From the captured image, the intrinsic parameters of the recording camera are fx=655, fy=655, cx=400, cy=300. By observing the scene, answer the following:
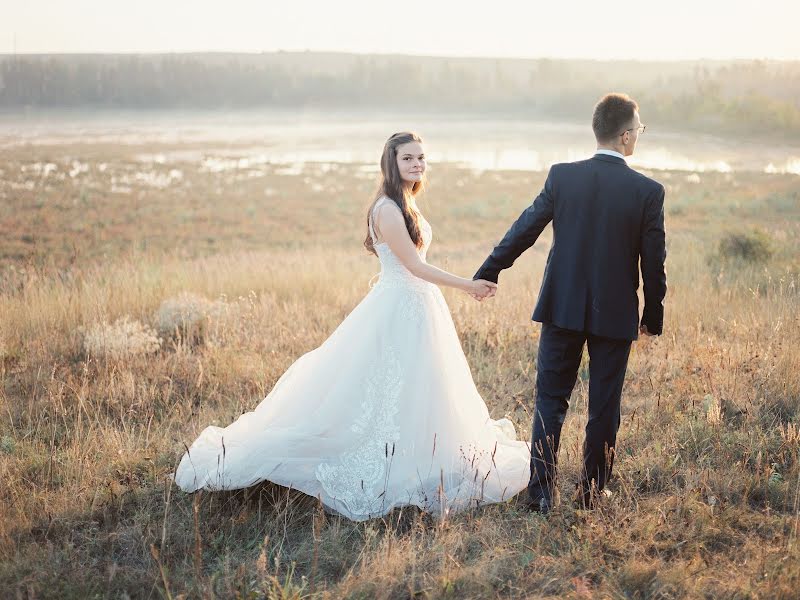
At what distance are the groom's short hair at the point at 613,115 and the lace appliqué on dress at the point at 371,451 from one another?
1839 millimetres

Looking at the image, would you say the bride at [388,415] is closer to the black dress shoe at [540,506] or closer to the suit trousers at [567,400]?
the black dress shoe at [540,506]

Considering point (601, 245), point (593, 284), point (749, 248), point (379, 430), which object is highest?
point (601, 245)

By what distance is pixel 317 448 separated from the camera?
411 cm

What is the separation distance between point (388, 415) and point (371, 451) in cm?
25

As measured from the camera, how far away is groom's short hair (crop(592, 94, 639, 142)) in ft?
11.8

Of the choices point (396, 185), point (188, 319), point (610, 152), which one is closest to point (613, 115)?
point (610, 152)

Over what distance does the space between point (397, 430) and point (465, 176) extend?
3788 cm

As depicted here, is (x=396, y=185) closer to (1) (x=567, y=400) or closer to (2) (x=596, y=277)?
(2) (x=596, y=277)

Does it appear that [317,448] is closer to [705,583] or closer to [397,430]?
[397,430]

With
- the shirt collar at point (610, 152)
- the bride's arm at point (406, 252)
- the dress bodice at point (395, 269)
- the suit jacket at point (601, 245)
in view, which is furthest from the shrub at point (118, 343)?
the shirt collar at point (610, 152)

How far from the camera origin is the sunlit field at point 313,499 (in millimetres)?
3316

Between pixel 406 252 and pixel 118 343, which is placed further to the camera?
pixel 118 343

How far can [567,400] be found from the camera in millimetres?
3994

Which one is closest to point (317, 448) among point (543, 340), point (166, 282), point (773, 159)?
point (543, 340)
